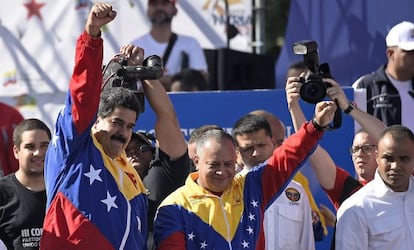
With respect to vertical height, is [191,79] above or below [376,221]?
above

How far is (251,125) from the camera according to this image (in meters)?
6.34

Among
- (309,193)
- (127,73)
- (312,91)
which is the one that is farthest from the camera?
(309,193)

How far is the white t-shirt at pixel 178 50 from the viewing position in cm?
964

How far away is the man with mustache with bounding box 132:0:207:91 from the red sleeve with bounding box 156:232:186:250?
4.61 m

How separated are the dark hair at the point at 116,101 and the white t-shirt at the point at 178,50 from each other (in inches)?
181

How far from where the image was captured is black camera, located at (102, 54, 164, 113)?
513 cm

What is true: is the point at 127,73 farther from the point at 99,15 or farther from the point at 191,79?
the point at 191,79

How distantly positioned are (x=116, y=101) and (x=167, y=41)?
4.94 m

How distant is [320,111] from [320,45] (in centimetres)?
442

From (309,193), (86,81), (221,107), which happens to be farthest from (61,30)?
(86,81)

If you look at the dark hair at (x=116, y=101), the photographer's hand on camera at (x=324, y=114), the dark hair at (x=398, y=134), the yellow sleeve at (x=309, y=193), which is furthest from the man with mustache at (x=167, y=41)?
the dark hair at (x=116, y=101)

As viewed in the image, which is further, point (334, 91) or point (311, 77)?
point (334, 91)

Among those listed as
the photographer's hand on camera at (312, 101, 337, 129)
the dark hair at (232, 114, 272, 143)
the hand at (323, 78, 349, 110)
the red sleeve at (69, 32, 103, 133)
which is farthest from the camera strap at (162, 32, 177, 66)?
the red sleeve at (69, 32, 103, 133)

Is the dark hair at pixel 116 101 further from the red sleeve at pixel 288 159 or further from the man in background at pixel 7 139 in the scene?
the man in background at pixel 7 139
